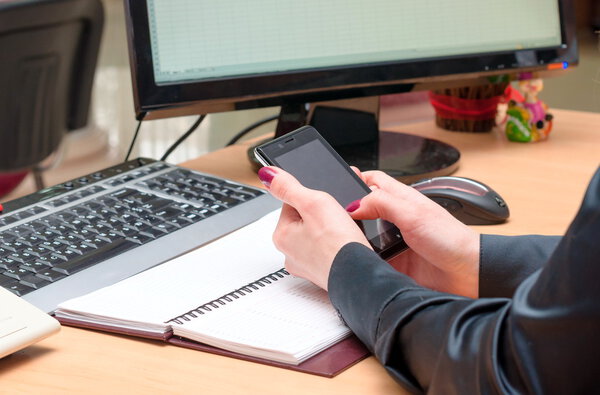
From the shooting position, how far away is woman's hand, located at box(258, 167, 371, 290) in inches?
26.9

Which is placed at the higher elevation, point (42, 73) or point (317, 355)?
point (42, 73)

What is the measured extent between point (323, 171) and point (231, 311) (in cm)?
19

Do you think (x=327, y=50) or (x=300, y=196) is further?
(x=327, y=50)

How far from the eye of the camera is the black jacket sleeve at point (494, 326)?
471 mm

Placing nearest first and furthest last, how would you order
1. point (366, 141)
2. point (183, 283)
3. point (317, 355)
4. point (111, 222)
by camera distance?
point (317, 355), point (183, 283), point (111, 222), point (366, 141)

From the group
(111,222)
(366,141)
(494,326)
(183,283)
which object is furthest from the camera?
(366,141)

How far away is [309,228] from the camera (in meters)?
0.70

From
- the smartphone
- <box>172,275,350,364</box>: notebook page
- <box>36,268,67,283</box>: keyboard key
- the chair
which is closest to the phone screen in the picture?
the smartphone

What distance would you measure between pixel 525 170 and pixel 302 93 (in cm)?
32

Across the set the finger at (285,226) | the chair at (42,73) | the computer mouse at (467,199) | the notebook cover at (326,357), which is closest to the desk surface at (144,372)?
the notebook cover at (326,357)

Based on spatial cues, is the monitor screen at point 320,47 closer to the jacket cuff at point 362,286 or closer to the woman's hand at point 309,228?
the woman's hand at point 309,228

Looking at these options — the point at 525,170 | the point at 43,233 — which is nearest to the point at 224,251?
the point at 43,233

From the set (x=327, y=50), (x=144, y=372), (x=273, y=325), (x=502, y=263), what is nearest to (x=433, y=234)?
(x=502, y=263)

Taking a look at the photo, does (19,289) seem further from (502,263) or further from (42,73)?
(42,73)
